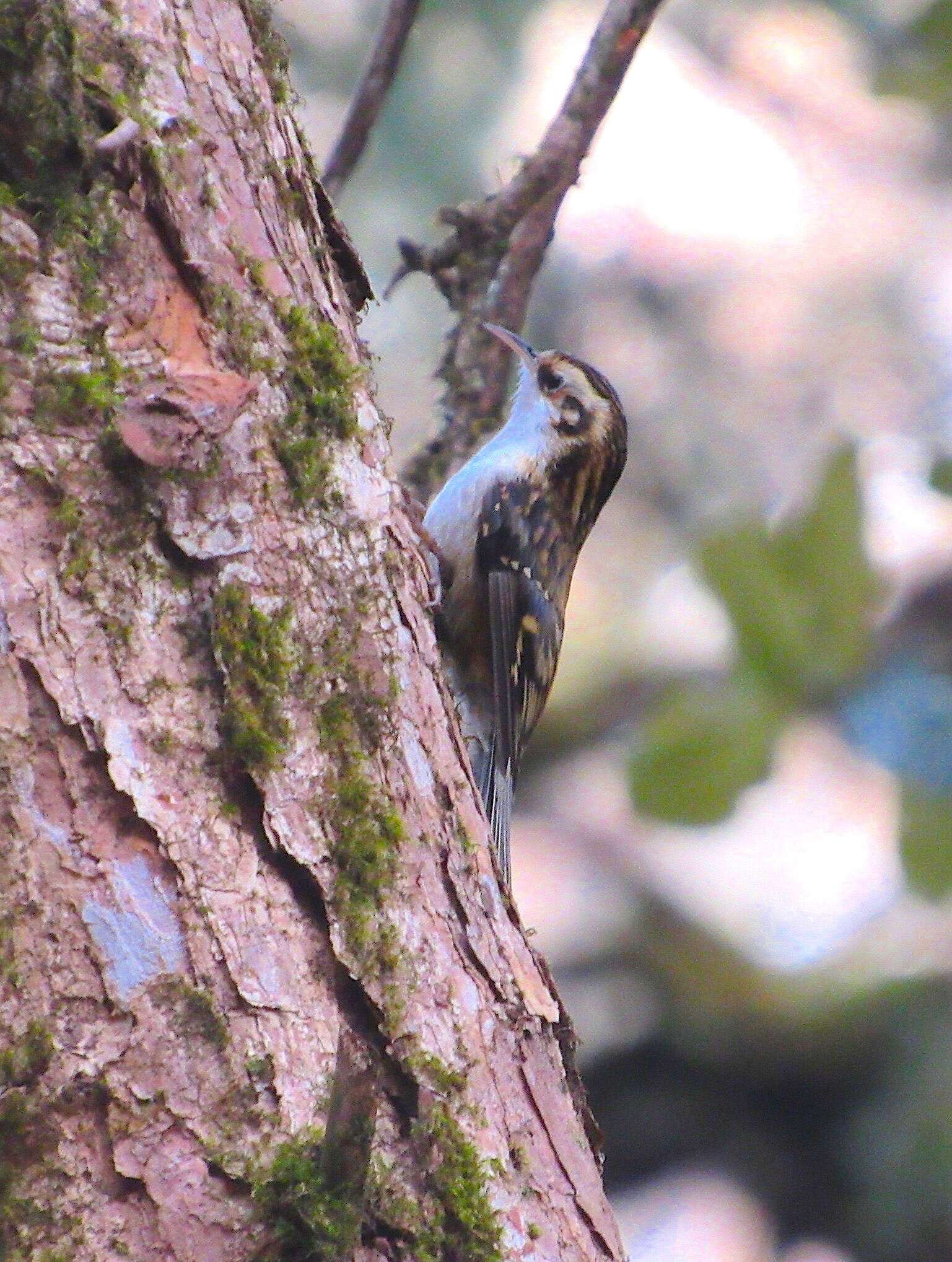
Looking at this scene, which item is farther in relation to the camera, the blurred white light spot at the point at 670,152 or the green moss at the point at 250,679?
the blurred white light spot at the point at 670,152

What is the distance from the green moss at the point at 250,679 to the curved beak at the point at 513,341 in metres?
2.01

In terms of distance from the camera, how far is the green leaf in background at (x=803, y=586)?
315 cm

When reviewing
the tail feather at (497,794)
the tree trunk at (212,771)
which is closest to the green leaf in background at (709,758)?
the tail feather at (497,794)

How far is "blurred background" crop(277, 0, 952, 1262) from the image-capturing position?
332cm

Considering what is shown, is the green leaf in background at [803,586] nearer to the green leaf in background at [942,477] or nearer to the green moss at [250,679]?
the green leaf in background at [942,477]

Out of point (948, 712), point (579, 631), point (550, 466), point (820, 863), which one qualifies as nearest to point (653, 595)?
point (579, 631)

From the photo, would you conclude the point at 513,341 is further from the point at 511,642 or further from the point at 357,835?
the point at 357,835

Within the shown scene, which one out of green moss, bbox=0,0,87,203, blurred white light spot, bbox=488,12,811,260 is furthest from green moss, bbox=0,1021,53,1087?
blurred white light spot, bbox=488,12,811,260

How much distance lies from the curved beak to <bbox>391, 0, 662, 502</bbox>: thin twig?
0.10ft

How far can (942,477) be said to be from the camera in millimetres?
3148

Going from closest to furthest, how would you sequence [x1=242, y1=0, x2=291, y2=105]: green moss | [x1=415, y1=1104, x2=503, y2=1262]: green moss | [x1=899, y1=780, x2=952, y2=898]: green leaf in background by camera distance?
[x1=415, y1=1104, x2=503, y2=1262]: green moss, [x1=242, y1=0, x2=291, y2=105]: green moss, [x1=899, y1=780, x2=952, y2=898]: green leaf in background

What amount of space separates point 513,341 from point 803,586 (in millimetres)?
1293

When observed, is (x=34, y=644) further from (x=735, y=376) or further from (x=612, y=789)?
(x=735, y=376)

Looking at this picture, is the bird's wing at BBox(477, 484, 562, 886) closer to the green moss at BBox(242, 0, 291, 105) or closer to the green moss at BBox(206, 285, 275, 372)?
the green moss at BBox(206, 285, 275, 372)
